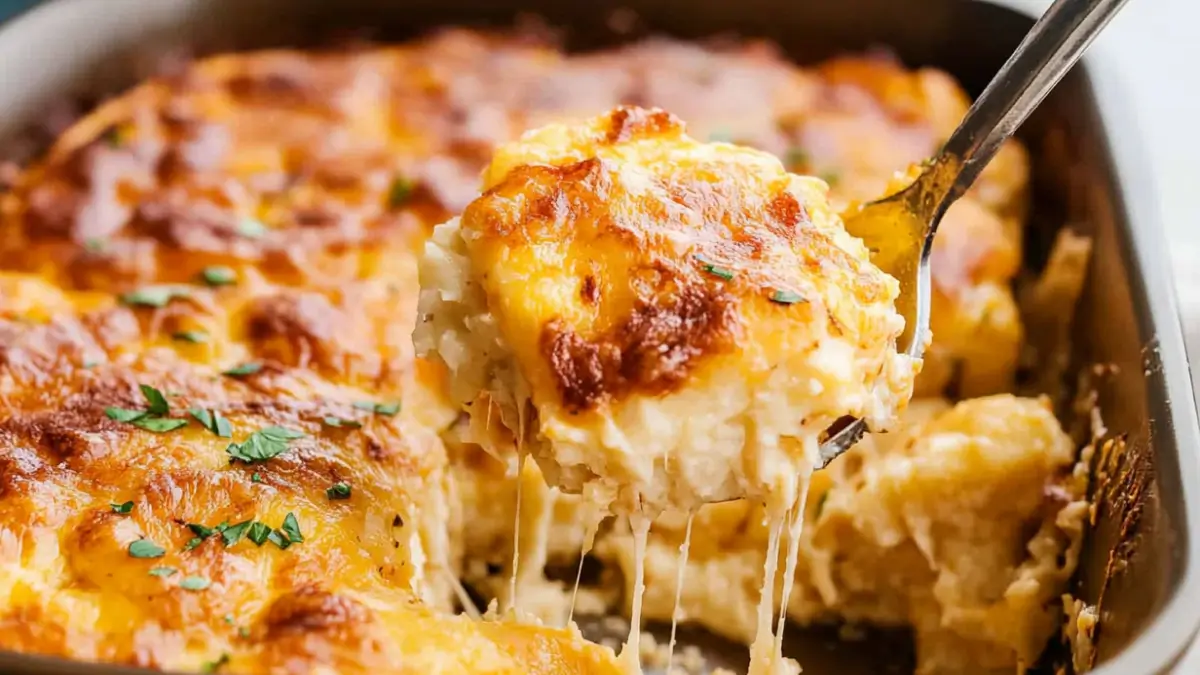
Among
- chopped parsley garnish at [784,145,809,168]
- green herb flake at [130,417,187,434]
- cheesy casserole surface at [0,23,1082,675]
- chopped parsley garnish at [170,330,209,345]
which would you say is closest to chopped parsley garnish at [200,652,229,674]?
cheesy casserole surface at [0,23,1082,675]

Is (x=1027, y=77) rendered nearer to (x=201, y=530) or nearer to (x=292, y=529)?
(x=292, y=529)

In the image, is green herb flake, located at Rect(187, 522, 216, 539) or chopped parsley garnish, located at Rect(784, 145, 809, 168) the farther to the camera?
chopped parsley garnish, located at Rect(784, 145, 809, 168)

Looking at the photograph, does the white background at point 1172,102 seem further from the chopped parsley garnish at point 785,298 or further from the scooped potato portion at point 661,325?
the chopped parsley garnish at point 785,298

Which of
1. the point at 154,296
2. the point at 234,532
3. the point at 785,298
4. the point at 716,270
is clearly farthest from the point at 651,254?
the point at 154,296

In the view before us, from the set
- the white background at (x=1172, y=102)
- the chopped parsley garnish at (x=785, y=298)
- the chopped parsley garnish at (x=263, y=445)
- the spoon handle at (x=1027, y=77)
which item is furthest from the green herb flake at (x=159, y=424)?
the white background at (x=1172, y=102)

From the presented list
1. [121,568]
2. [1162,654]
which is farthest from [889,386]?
[121,568]

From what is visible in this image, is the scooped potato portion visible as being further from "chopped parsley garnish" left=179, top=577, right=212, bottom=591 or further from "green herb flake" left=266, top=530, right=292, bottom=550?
"chopped parsley garnish" left=179, top=577, right=212, bottom=591

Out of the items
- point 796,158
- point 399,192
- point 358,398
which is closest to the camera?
point 358,398

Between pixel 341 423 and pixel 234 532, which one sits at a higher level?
pixel 341 423
